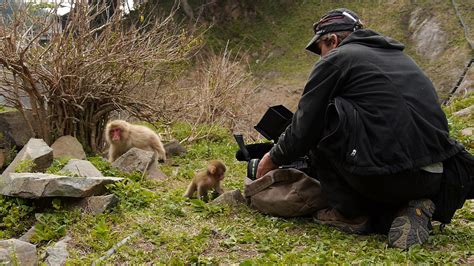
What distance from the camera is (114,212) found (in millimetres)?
4824

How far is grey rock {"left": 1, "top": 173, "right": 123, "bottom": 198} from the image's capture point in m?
4.72

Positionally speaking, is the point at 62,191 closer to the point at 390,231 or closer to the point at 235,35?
the point at 390,231

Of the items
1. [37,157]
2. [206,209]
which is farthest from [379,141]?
[37,157]

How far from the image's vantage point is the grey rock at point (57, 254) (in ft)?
12.7

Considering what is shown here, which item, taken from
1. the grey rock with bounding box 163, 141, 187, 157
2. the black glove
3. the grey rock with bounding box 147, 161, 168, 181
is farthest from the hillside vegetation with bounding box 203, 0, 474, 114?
the black glove

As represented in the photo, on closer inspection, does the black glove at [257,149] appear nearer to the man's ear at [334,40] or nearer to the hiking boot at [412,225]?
the man's ear at [334,40]

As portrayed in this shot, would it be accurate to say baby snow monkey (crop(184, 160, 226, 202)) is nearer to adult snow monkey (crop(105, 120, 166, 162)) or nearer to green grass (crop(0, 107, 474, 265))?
green grass (crop(0, 107, 474, 265))

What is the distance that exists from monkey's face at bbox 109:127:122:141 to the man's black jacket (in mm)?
4068

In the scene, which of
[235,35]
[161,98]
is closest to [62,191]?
[161,98]

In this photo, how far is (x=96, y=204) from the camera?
4.84 metres

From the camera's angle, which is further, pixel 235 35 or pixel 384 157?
pixel 235 35

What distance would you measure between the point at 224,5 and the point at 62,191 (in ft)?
92.8

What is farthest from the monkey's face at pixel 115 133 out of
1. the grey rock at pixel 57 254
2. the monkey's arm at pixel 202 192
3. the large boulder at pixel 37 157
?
the grey rock at pixel 57 254

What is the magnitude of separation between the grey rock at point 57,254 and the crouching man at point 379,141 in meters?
1.80
